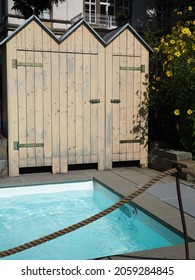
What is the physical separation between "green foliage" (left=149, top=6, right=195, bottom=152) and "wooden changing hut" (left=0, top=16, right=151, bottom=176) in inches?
14.6

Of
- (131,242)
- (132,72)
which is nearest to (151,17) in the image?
(132,72)

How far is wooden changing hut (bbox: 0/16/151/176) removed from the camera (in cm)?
580

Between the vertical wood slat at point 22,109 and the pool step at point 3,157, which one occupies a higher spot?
the vertical wood slat at point 22,109

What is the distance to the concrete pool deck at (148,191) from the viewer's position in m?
3.01

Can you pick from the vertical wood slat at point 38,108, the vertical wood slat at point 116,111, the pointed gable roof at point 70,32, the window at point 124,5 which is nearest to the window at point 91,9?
the window at point 124,5

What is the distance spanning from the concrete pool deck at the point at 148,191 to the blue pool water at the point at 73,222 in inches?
4.3

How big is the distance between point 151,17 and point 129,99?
72.8 feet

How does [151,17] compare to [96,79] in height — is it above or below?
above

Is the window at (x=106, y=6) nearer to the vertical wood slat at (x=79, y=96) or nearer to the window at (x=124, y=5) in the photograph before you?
the window at (x=124, y=5)

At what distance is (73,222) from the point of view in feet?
14.9
